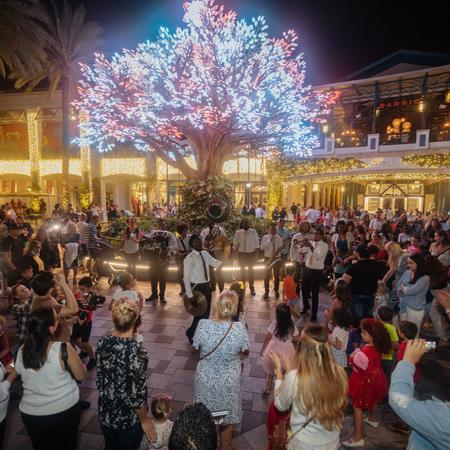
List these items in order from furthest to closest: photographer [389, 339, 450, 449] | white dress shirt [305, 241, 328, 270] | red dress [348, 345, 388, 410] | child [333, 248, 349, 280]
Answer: child [333, 248, 349, 280]
white dress shirt [305, 241, 328, 270]
red dress [348, 345, 388, 410]
photographer [389, 339, 450, 449]

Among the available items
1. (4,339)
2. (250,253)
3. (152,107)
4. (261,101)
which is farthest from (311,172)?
(4,339)

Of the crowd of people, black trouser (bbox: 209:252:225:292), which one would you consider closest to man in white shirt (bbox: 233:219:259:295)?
black trouser (bbox: 209:252:225:292)

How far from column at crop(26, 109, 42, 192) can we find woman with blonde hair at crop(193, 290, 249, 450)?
28.9 m

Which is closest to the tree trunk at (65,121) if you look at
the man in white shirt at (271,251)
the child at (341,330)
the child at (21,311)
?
the man in white shirt at (271,251)

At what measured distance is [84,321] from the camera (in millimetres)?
4688

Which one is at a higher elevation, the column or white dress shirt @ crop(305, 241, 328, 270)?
the column

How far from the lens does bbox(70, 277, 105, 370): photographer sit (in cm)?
466

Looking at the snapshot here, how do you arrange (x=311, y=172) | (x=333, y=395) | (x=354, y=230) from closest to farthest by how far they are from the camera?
(x=333, y=395) < (x=354, y=230) < (x=311, y=172)

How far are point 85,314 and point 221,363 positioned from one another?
265cm

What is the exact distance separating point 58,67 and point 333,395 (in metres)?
24.2

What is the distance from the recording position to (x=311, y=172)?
875 inches

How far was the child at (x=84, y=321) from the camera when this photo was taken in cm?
466

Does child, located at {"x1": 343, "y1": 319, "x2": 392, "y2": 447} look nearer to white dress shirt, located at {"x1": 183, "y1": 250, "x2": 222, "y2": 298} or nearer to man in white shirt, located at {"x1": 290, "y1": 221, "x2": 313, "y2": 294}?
white dress shirt, located at {"x1": 183, "y1": 250, "x2": 222, "y2": 298}

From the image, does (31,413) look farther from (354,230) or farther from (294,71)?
(294,71)
